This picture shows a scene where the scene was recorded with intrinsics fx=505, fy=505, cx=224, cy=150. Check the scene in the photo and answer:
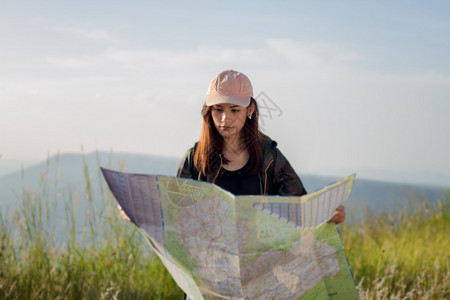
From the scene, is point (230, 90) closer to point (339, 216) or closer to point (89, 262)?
point (339, 216)

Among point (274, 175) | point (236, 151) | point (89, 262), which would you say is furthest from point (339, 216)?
point (89, 262)

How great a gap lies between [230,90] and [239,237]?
823 mm

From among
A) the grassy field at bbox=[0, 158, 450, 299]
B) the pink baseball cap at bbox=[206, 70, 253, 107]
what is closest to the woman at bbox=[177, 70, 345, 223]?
the pink baseball cap at bbox=[206, 70, 253, 107]

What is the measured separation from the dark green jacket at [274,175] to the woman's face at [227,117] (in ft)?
0.52

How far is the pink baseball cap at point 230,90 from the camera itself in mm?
2326

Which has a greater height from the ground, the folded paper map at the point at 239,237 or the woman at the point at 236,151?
the woman at the point at 236,151

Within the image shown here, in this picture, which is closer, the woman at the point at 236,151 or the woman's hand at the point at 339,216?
the woman's hand at the point at 339,216

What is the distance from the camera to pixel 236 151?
2479 mm

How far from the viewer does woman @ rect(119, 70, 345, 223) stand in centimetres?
236

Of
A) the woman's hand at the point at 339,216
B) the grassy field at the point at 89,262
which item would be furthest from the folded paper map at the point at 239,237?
the grassy field at the point at 89,262

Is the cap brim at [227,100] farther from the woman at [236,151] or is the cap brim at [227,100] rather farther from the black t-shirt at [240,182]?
the black t-shirt at [240,182]

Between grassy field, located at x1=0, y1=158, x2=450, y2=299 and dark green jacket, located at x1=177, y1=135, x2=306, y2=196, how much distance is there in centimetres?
152

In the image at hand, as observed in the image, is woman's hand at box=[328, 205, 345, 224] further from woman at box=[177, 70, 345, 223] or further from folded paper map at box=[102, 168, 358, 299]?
woman at box=[177, 70, 345, 223]

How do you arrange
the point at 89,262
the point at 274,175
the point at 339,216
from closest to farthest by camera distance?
the point at 339,216
the point at 274,175
the point at 89,262
